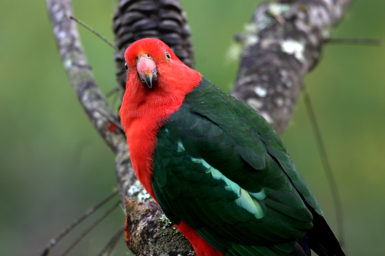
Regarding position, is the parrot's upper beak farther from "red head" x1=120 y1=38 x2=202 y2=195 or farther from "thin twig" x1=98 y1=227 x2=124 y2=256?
"thin twig" x1=98 y1=227 x2=124 y2=256

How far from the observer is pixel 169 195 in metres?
2.60

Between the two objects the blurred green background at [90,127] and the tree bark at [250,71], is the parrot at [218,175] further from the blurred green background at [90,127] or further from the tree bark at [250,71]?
the blurred green background at [90,127]

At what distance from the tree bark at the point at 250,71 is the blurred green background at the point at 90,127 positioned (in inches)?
35.2

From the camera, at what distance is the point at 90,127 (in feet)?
17.1

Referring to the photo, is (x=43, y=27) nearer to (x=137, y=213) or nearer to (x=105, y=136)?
(x=105, y=136)

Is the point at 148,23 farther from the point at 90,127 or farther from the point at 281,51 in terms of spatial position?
the point at 90,127

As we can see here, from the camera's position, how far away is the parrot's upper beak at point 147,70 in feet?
8.92

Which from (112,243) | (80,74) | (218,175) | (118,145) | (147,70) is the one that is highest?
(80,74)

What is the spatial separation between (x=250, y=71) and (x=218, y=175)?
4.64 ft

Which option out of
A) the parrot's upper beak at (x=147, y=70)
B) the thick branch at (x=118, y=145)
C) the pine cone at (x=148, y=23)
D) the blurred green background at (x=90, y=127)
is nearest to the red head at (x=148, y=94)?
the parrot's upper beak at (x=147, y=70)

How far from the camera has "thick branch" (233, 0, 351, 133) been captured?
361cm

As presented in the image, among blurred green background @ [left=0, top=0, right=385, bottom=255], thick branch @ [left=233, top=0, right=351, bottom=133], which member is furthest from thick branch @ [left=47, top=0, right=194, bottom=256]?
blurred green background @ [left=0, top=0, right=385, bottom=255]

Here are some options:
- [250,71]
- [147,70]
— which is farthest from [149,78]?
[250,71]

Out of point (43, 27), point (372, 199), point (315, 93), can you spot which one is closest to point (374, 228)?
point (372, 199)
